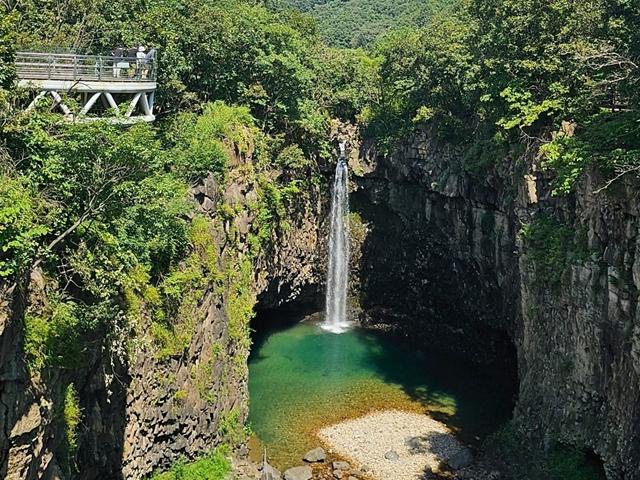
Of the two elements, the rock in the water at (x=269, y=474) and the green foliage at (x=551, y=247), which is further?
the rock in the water at (x=269, y=474)

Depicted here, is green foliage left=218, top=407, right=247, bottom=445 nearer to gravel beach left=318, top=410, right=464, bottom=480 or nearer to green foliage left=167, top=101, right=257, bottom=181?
gravel beach left=318, top=410, right=464, bottom=480

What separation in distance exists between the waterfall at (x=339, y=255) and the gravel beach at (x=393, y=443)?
32.2 feet

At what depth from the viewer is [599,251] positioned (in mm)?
17578

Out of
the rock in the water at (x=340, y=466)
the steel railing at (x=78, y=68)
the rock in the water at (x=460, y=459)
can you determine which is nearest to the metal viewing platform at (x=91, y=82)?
the steel railing at (x=78, y=68)

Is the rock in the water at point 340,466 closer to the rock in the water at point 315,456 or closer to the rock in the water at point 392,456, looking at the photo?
the rock in the water at point 315,456

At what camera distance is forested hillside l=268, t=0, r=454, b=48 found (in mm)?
59156

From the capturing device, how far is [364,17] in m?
71.6

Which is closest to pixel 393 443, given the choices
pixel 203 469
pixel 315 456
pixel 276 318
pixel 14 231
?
pixel 315 456

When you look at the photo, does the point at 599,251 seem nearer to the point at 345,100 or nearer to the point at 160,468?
the point at 160,468

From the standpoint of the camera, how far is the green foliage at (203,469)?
695 inches

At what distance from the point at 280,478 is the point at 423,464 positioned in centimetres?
499

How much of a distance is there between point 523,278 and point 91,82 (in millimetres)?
15275

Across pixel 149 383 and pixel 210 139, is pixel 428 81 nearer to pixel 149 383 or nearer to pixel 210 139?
pixel 210 139

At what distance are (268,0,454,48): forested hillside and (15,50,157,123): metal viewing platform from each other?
4025 centimetres
